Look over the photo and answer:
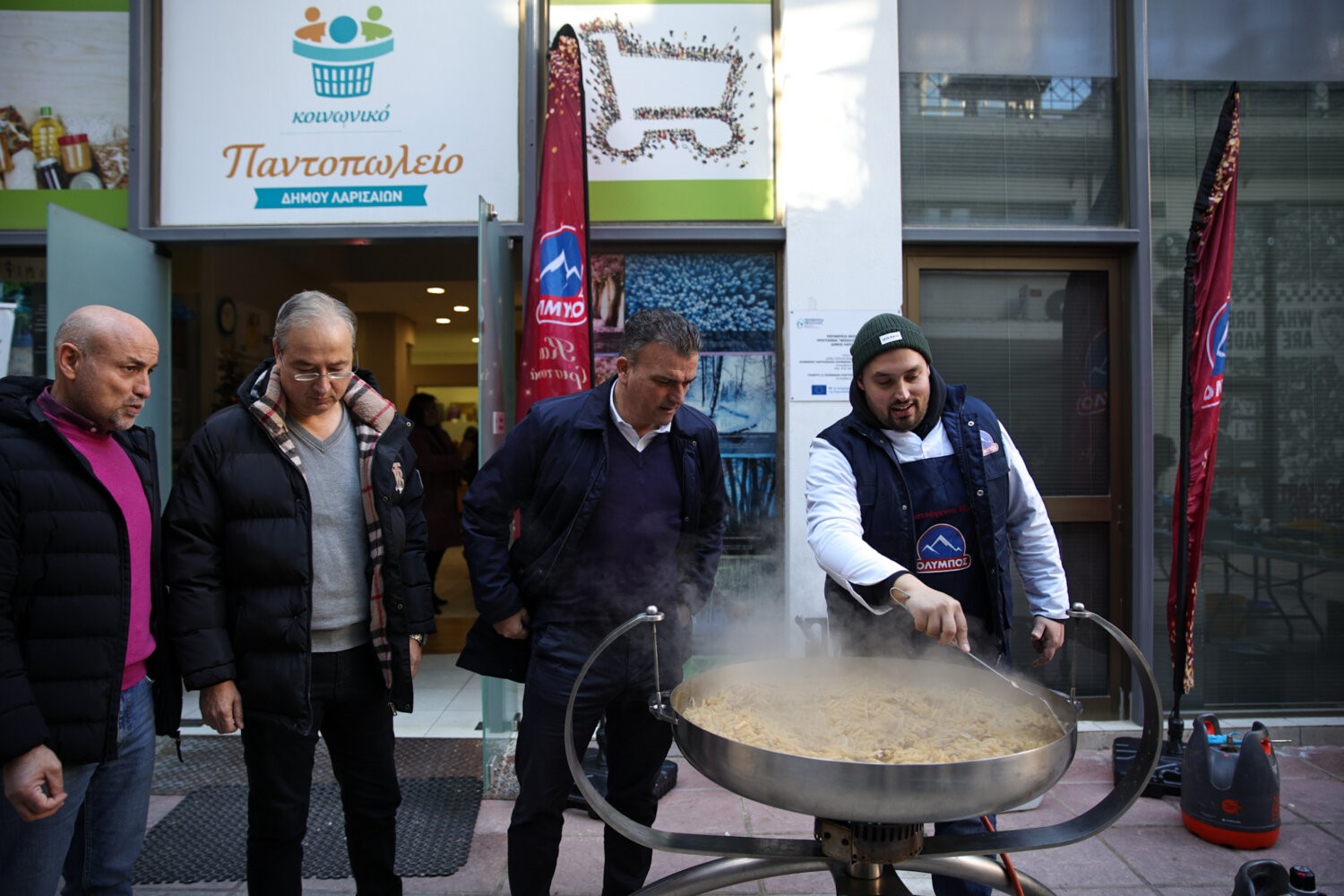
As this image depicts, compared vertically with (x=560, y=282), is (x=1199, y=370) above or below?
below

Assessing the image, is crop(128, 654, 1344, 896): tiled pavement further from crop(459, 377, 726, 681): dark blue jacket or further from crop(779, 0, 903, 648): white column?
crop(779, 0, 903, 648): white column

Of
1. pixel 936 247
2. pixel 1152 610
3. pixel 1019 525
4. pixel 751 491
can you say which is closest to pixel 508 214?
pixel 751 491

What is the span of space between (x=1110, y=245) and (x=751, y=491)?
2.56m

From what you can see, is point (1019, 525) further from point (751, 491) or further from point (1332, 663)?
point (1332, 663)

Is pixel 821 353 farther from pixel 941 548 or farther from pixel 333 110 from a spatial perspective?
pixel 333 110

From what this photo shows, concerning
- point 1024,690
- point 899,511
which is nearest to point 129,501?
point 899,511

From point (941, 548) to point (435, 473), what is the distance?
588 centimetres

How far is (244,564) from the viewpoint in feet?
8.02

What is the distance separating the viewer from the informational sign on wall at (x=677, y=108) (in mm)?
4984

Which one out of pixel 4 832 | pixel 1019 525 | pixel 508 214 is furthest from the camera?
pixel 508 214

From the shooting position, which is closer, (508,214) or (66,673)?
(66,673)

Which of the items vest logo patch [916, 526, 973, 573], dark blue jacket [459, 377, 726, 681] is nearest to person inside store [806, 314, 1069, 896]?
vest logo patch [916, 526, 973, 573]

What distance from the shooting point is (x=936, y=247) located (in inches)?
199

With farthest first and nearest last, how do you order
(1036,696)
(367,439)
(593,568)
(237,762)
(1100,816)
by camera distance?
(237,762)
(593,568)
(367,439)
(1036,696)
(1100,816)
